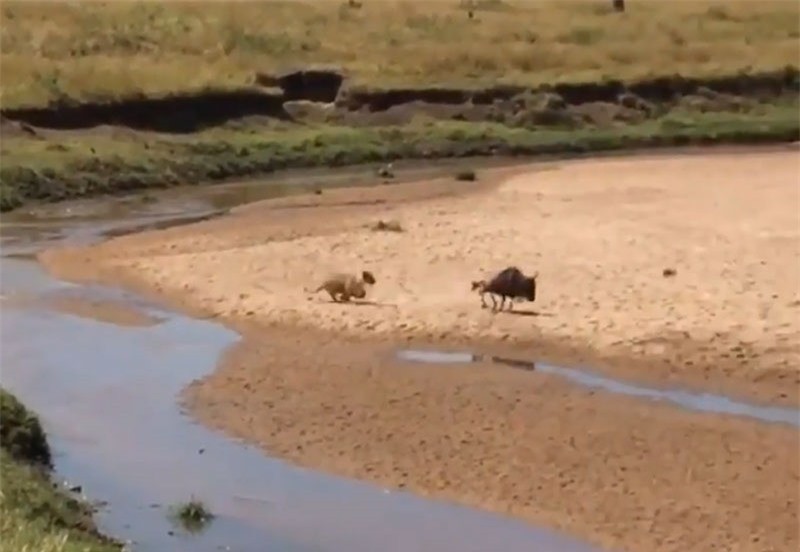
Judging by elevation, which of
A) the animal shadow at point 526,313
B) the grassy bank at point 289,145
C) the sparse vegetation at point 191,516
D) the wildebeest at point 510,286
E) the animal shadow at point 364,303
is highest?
the wildebeest at point 510,286

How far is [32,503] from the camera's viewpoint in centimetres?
1141

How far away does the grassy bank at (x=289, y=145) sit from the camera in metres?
31.4

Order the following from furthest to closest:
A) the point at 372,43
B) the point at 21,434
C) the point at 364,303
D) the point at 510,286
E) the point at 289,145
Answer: the point at 372,43 < the point at 289,145 < the point at 364,303 < the point at 510,286 < the point at 21,434

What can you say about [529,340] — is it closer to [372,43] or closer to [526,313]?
[526,313]

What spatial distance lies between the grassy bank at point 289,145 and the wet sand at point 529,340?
3722 mm

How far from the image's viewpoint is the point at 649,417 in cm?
1602

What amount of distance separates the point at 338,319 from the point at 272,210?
387 inches

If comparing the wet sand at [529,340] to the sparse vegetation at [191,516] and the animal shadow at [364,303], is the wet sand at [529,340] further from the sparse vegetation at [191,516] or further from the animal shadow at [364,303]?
the sparse vegetation at [191,516]

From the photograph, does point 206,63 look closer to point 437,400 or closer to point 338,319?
point 338,319

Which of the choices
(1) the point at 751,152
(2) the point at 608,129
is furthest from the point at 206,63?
(1) the point at 751,152

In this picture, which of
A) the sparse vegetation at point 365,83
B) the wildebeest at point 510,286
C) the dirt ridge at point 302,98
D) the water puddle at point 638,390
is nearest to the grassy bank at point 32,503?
the water puddle at point 638,390

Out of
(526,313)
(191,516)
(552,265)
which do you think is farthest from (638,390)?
(191,516)

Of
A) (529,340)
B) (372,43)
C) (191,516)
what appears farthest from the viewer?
(372,43)

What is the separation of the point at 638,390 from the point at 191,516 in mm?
5911
